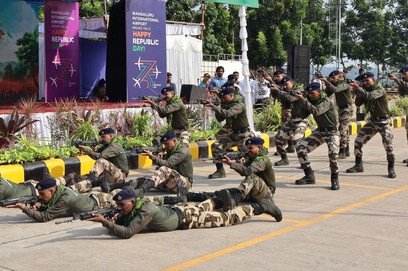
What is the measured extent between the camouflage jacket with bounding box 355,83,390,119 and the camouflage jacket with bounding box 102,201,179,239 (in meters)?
4.86

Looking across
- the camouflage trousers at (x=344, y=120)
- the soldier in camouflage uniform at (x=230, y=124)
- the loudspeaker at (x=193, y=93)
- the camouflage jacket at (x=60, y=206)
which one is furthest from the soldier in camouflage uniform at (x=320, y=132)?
the loudspeaker at (x=193, y=93)

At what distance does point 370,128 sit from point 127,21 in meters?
7.53

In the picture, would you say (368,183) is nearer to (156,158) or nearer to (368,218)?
(368,218)

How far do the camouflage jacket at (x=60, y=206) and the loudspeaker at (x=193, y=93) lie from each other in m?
8.82

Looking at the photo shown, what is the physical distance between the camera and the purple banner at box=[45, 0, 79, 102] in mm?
18203

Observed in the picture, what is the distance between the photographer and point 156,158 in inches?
333

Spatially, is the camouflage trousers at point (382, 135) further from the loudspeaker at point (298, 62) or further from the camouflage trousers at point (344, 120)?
the loudspeaker at point (298, 62)

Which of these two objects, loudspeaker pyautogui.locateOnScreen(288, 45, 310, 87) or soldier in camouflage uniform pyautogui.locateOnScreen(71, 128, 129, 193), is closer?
soldier in camouflage uniform pyautogui.locateOnScreen(71, 128, 129, 193)

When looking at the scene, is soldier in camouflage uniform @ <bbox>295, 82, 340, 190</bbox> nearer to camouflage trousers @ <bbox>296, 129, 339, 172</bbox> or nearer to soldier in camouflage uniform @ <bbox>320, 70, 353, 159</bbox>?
camouflage trousers @ <bbox>296, 129, 339, 172</bbox>

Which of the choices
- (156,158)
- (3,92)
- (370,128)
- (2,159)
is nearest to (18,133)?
(2,159)

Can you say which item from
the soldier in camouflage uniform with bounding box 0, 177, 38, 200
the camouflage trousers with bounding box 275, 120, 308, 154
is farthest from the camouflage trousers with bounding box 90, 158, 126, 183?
the camouflage trousers with bounding box 275, 120, 308, 154

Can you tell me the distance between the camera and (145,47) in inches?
651

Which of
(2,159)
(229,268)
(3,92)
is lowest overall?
(229,268)

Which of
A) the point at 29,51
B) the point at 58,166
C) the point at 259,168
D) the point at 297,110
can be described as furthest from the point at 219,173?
the point at 29,51
